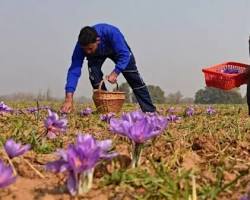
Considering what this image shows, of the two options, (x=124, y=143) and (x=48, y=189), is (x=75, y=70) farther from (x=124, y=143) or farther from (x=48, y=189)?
(x=48, y=189)

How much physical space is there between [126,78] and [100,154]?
21.1 feet

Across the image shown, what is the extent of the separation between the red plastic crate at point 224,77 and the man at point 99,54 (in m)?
1.13

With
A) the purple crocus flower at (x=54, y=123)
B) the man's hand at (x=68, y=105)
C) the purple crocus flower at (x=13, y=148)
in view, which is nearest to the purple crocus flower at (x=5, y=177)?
the purple crocus flower at (x=13, y=148)

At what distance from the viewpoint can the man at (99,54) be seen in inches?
281

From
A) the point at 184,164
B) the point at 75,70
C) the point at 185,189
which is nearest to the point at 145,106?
the point at 75,70

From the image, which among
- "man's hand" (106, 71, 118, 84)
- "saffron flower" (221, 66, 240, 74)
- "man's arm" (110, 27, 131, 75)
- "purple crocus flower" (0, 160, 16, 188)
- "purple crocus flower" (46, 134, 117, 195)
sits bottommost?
"purple crocus flower" (0, 160, 16, 188)

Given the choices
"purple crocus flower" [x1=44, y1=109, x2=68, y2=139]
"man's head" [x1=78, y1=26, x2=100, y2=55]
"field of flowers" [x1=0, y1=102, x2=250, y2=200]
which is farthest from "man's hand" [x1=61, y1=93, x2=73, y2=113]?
"field of flowers" [x1=0, y1=102, x2=250, y2=200]

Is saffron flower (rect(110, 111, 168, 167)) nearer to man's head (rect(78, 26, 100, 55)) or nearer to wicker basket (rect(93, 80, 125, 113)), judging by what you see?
man's head (rect(78, 26, 100, 55))

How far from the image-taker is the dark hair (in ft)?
23.0

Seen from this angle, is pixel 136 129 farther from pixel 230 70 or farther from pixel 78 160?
pixel 230 70

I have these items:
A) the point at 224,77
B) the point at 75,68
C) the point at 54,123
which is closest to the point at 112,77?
the point at 75,68

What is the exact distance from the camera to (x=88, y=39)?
23.1 ft

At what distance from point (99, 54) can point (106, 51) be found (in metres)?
0.11

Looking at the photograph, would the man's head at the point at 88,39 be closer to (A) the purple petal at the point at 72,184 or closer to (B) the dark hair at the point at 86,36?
(B) the dark hair at the point at 86,36
